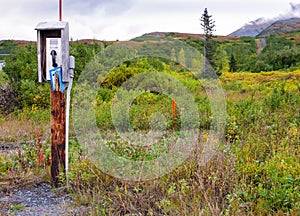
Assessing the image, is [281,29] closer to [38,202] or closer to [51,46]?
[51,46]

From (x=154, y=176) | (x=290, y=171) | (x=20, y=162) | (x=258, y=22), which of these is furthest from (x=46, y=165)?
(x=258, y=22)

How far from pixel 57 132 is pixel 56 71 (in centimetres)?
68

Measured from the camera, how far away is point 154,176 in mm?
3975

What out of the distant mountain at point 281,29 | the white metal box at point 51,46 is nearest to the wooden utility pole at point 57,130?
the white metal box at point 51,46

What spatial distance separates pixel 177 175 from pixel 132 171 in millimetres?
467

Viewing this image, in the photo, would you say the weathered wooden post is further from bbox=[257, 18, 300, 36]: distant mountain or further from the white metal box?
bbox=[257, 18, 300, 36]: distant mountain

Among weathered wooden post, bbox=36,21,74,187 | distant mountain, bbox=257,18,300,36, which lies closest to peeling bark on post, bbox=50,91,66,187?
weathered wooden post, bbox=36,21,74,187

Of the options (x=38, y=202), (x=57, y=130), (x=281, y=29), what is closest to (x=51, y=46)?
(x=57, y=130)

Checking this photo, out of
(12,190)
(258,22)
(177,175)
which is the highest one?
(258,22)

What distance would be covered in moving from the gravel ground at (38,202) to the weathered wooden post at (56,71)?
21 cm

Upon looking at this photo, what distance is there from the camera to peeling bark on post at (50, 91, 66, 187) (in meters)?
4.26

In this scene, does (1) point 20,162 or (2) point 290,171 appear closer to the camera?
(2) point 290,171

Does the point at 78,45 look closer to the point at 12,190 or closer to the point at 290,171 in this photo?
the point at 12,190

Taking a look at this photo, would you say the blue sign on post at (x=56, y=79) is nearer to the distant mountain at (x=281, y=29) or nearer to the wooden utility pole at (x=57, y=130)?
the wooden utility pole at (x=57, y=130)
